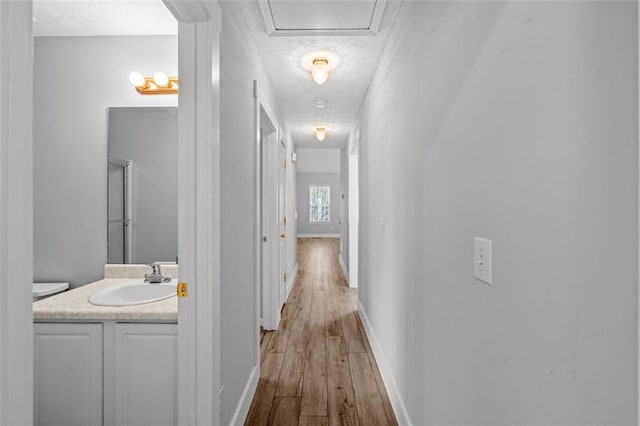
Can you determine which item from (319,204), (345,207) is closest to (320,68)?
(345,207)

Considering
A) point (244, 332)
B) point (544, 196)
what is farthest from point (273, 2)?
point (244, 332)

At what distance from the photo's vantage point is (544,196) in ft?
2.41

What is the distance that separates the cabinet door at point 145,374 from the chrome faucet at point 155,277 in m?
0.52

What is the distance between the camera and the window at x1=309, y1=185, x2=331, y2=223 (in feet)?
42.4

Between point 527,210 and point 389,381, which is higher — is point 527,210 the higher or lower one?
the higher one

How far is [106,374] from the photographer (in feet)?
5.16

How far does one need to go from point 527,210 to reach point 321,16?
5.50ft

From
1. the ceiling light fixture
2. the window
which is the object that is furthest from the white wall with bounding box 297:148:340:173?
the ceiling light fixture

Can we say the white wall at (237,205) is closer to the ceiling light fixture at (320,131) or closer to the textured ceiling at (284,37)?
the textured ceiling at (284,37)

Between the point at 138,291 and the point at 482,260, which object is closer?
the point at 482,260

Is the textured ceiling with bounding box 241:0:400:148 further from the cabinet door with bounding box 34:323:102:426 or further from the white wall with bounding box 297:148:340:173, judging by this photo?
the white wall with bounding box 297:148:340:173

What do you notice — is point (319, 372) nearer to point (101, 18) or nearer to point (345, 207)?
point (101, 18)

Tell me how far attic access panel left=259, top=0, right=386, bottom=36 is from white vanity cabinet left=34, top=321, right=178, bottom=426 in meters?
1.71

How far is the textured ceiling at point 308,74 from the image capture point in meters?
2.24
